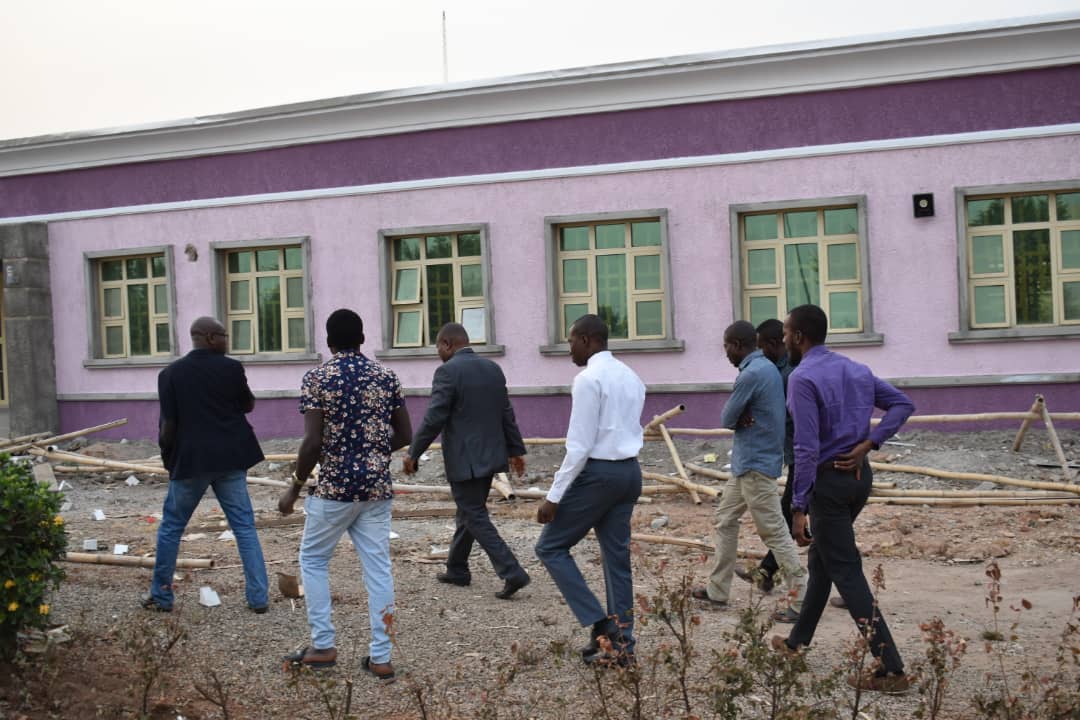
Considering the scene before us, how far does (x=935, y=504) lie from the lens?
11.0 meters

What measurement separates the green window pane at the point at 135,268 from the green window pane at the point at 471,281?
19.1 ft

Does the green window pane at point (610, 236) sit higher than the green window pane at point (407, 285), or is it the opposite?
the green window pane at point (610, 236)

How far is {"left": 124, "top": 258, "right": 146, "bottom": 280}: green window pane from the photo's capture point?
18.4 meters

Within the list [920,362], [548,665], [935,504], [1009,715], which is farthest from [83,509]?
[1009,715]

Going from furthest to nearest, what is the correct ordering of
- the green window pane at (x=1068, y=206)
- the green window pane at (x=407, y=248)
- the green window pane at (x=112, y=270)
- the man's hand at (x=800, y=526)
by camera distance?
1. the green window pane at (x=112, y=270)
2. the green window pane at (x=407, y=248)
3. the green window pane at (x=1068, y=206)
4. the man's hand at (x=800, y=526)

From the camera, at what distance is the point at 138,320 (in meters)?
18.5

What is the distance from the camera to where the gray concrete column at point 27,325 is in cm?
1833

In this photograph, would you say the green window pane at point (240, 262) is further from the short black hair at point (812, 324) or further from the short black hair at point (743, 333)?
the short black hair at point (812, 324)

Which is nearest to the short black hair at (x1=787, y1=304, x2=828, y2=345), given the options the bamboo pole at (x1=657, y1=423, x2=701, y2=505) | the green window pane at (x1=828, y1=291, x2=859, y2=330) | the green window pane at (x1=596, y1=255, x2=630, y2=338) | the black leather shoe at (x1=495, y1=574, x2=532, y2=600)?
the black leather shoe at (x1=495, y1=574, x2=532, y2=600)

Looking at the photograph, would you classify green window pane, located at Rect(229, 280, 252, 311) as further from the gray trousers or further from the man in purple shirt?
the man in purple shirt

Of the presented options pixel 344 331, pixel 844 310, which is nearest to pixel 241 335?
pixel 844 310

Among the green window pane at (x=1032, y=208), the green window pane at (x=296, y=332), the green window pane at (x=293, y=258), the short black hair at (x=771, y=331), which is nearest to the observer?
the short black hair at (x=771, y=331)

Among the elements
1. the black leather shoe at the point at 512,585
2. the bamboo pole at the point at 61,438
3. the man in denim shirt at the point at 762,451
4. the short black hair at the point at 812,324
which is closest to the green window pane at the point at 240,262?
the bamboo pole at the point at 61,438

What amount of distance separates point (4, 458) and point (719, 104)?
1121 centimetres
